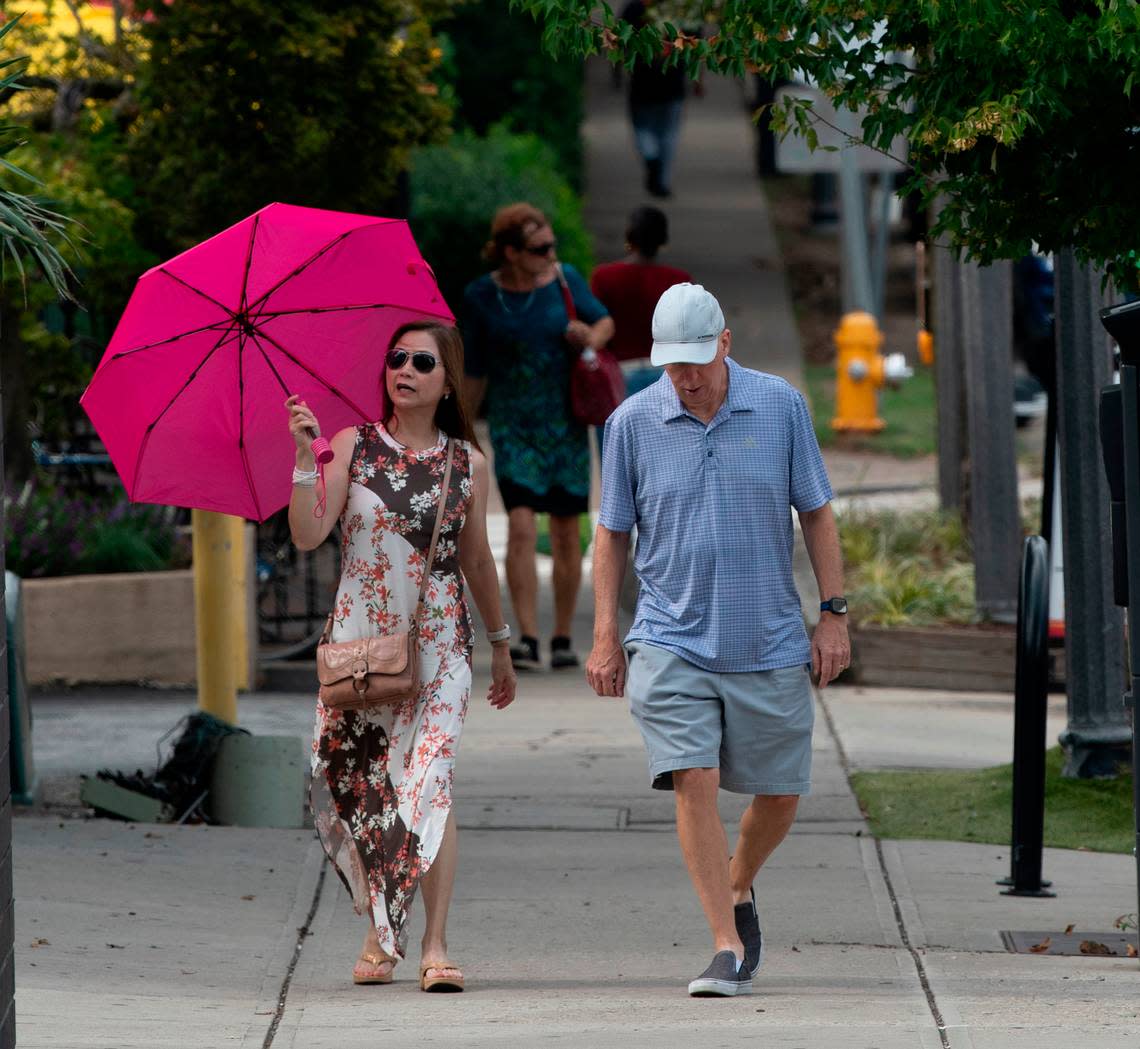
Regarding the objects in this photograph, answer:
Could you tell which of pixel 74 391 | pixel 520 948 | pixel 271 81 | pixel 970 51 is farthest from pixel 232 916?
pixel 74 391

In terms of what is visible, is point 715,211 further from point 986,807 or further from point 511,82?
point 986,807

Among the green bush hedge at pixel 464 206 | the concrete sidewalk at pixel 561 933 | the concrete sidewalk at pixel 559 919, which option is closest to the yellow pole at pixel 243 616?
the concrete sidewalk at pixel 559 919

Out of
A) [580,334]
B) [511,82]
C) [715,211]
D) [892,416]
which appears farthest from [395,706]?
[715,211]

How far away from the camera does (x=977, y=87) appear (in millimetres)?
4961

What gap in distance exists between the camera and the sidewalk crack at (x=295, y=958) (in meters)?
4.91

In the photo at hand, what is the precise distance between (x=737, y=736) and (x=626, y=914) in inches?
43.7

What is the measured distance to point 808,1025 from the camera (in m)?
4.85

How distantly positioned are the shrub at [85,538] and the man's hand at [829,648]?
195 inches

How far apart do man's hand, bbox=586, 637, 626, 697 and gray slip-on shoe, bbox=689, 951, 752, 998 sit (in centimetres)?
69

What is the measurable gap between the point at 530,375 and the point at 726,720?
402 cm

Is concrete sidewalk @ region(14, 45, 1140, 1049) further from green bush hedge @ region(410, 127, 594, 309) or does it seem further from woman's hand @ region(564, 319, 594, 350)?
green bush hedge @ region(410, 127, 594, 309)

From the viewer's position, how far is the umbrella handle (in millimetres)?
5230

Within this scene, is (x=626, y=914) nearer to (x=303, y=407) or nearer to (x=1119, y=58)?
(x=303, y=407)

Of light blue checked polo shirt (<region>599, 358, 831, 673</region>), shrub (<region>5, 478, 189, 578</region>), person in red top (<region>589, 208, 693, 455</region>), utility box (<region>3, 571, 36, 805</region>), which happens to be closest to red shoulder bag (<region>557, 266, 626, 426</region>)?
person in red top (<region>589, 208, 693, 455</region>)
